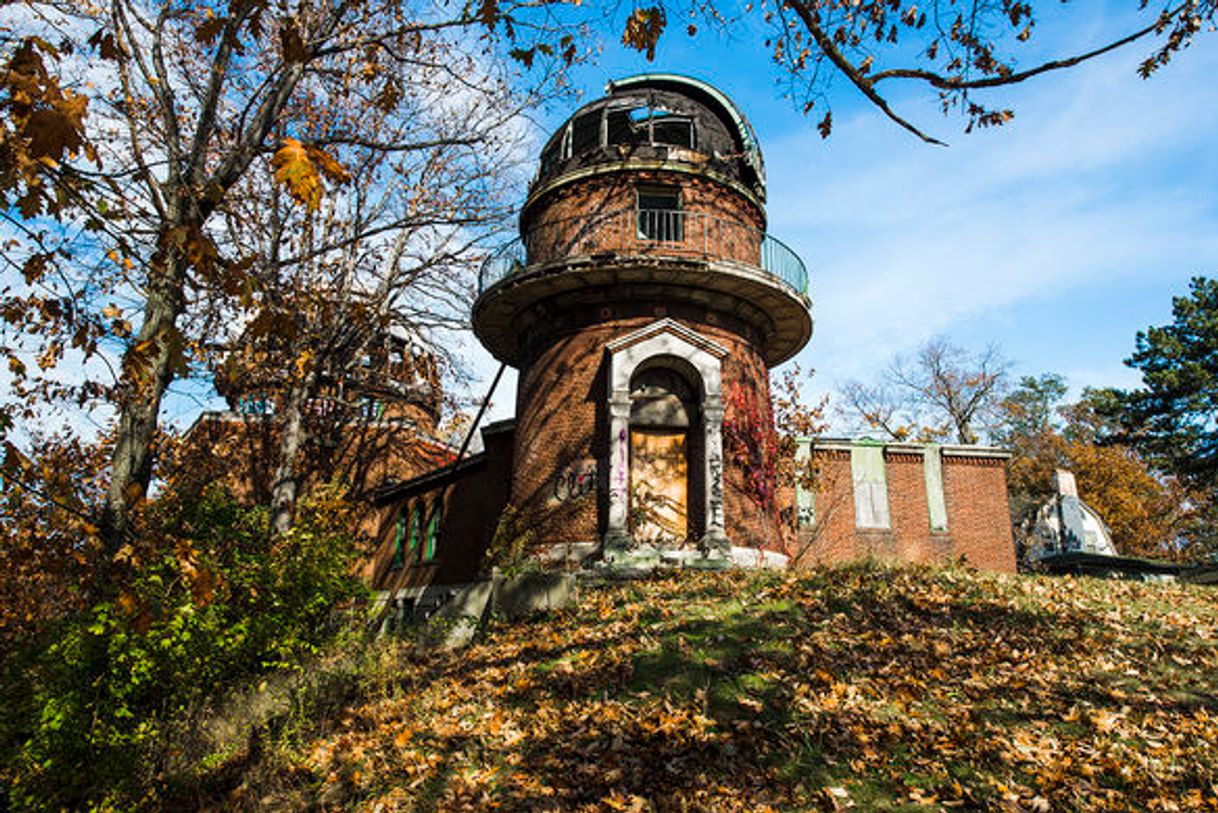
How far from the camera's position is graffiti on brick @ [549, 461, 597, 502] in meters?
13.9

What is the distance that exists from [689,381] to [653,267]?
2.35 metres

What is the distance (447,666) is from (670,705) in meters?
3.21

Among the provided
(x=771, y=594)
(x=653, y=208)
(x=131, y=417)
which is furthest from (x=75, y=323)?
(x=653, y=208)

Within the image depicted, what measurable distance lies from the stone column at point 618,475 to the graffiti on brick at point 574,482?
1.53 feet

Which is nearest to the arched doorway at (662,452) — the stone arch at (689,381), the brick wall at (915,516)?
the stone arch at (689,381)

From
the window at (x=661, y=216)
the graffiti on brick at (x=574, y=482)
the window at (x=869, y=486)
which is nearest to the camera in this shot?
the graffiti on brick at (x=574, y=482)

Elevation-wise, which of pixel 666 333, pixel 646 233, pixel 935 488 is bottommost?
pixel 935 488

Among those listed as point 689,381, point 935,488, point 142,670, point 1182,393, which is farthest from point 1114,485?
point 142,670

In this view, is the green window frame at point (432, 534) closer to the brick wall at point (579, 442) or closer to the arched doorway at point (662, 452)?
the brick wall at point (579, 442)

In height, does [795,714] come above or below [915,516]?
below

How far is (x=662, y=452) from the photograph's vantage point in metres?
14.4

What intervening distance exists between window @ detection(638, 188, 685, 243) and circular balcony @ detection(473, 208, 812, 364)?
21 mm

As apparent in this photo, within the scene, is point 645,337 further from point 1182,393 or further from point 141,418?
point 1182,393

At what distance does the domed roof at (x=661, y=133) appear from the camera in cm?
1562
